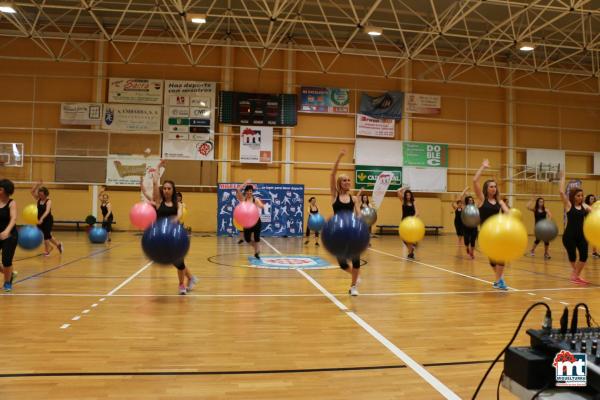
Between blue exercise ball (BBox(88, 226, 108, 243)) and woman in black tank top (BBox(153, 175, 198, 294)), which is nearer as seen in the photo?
woman in black tank top (BBox(153, 175, 198, 294))

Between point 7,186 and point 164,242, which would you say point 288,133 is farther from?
point 164,242

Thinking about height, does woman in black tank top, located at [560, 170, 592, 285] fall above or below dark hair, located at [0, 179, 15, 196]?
below

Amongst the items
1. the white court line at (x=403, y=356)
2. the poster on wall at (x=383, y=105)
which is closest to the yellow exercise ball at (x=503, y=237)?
→ the white court line at (x=403, y=356)

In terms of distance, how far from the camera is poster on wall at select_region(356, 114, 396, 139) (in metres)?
19.5

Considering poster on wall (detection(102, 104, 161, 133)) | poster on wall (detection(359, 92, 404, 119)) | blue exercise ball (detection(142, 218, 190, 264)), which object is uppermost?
poster on wall (detection(359, 92, 404, 119))

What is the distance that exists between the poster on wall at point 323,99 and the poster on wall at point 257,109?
578 mm

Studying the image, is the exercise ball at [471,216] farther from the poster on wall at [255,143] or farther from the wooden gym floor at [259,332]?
the poster on wall at [255,143]

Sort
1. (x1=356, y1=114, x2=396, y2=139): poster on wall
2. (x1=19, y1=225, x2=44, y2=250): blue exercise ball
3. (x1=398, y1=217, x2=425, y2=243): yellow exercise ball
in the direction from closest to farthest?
1. (x1=19, y1=225, x2=44, y2=250): blue exercise ball
2. (x1=398, y1=217, x2=425, y2=243): yellow exercise ball
3. (x1=356, y1=114, x2=396, y2=139): poster on wall

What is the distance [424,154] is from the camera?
19781mm

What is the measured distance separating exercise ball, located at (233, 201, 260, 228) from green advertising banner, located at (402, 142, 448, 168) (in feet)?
39.6

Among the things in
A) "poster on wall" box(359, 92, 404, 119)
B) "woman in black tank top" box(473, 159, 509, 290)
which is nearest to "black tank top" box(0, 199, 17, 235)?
"woman in black tank top" box(473, 159, 509, 290)

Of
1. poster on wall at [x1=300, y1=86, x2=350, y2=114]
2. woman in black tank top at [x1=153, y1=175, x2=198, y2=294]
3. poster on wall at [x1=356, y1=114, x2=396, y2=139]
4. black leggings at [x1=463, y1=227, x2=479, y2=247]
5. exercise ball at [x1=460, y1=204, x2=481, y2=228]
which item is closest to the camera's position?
woman in black tank top at [x1=153, y1=175, x2=198, y2=294]

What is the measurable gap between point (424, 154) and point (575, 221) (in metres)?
12.8

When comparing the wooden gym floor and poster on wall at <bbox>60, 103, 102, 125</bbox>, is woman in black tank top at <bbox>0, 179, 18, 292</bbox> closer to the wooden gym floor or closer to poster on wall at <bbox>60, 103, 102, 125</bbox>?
the wooden gym floor
